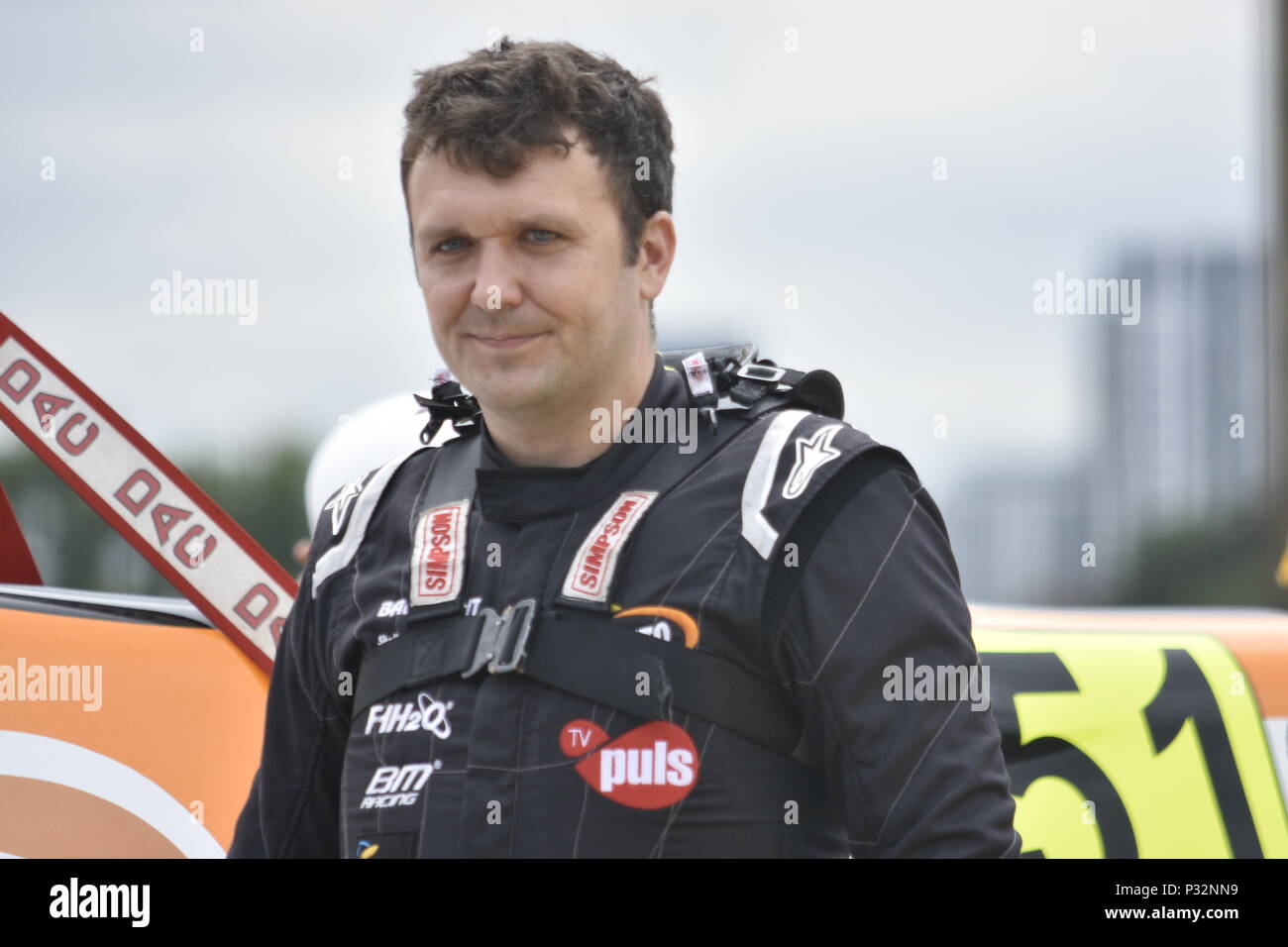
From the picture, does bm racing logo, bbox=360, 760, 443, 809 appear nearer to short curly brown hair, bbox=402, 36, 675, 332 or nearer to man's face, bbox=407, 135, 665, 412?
man's face, bbox=407, 135, 665, 412

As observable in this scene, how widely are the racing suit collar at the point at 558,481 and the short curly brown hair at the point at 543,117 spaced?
0.26 m

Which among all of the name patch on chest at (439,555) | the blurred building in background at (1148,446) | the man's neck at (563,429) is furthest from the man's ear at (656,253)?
the blurred building in background at (1148,446)

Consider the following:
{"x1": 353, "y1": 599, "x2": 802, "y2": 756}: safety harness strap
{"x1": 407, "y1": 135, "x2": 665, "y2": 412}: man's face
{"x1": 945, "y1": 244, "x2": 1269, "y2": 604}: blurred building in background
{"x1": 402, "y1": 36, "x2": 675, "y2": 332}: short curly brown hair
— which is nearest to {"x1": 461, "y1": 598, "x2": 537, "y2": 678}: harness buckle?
{"x1": 353, "y1": 599, "x2": 802, "y2": 756}: safety harness strap

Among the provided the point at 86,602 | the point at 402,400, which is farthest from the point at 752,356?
the point at 402,400

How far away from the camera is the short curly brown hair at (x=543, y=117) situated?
6.59 feet

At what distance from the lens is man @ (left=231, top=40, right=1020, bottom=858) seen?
1.87m

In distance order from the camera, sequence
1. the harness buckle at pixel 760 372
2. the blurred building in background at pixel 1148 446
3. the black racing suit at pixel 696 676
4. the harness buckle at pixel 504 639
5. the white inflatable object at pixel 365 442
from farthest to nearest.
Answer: the blurred building in background at pixel 1148 446
the white inflatable object at pixel 365 442
the harness buckle at pixel 760 372
the harness buckle at pixel 504 639
the black racing suit at pixel 696 676

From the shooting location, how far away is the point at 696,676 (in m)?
1.89

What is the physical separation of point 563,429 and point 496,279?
244 millimetres

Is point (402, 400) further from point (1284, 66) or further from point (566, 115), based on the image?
point (1284, 66)

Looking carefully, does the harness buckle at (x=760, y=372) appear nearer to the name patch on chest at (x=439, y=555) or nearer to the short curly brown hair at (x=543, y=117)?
the short curly brown hair at (x=543, y=117)

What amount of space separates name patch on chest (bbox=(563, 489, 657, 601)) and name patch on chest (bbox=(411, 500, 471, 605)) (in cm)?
18
